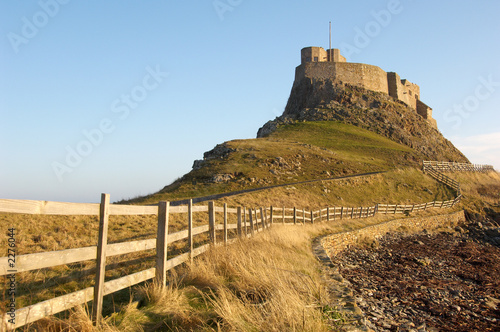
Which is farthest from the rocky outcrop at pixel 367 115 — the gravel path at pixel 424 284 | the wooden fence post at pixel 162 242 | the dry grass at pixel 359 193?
the wooden fence post at pixel 162 242

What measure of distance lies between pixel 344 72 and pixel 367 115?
38.5ft

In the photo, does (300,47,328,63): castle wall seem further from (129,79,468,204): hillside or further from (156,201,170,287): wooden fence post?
(156,201,170,287): wooden fence post

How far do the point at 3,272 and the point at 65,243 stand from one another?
7.16m

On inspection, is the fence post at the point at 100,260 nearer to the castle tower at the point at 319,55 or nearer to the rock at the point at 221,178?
the rock at the point at 221,178

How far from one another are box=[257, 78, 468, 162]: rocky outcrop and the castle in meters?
1.63

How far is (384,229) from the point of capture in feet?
82.8

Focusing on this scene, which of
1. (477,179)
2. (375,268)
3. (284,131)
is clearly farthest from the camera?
(284,131)

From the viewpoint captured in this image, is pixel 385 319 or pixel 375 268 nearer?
pixel 385 319

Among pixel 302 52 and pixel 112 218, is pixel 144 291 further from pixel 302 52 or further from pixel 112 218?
pixel 302 52

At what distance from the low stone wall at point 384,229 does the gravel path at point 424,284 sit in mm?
598

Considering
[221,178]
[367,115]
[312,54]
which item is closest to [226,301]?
[221,178]

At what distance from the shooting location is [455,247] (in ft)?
75.2

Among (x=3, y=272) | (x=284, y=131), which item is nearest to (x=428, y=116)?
(x=284, y=131)

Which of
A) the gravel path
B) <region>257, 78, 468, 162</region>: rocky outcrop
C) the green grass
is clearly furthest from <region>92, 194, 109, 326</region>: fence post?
<region>257, 78, 468, 162</region>: rocky outcrop
